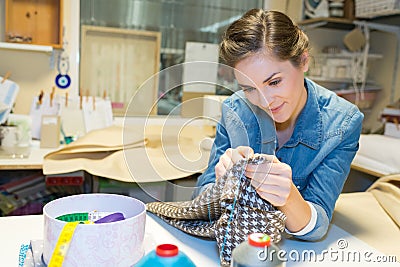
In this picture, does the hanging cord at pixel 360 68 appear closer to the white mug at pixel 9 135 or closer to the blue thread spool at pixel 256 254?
the white mug at pixel 9 135

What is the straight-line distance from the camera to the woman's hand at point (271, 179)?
77 cm

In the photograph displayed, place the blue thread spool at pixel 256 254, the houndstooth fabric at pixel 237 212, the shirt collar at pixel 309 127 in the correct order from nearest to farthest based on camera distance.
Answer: the blue thread spool at pixel 256 254 < the houndstooth fabric at pixel 237 212 < the shirt collar at pixel 309 127

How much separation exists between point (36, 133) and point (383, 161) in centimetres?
170

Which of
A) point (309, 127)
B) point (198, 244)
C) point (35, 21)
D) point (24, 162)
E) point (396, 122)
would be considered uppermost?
point (35, 21)

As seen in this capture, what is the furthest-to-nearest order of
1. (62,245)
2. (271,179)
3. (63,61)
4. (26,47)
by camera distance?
(63,61) < (26,47) < (271,179) < (62,245)

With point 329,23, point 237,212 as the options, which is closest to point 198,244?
point 237,212

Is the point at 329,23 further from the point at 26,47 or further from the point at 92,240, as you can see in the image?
the point at 92,240

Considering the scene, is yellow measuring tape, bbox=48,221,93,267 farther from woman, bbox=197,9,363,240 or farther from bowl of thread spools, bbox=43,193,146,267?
woman, bbox=197,9,363,240

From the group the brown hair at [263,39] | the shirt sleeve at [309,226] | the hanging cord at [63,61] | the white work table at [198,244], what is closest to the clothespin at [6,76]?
the hanging cord at [63,61]

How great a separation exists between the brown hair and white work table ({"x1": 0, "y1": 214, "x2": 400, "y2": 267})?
0.40 metres

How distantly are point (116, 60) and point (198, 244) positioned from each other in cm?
191

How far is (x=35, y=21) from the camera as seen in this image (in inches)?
87.7

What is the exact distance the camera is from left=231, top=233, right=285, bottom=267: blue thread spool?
0.48 metres

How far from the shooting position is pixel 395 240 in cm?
97
